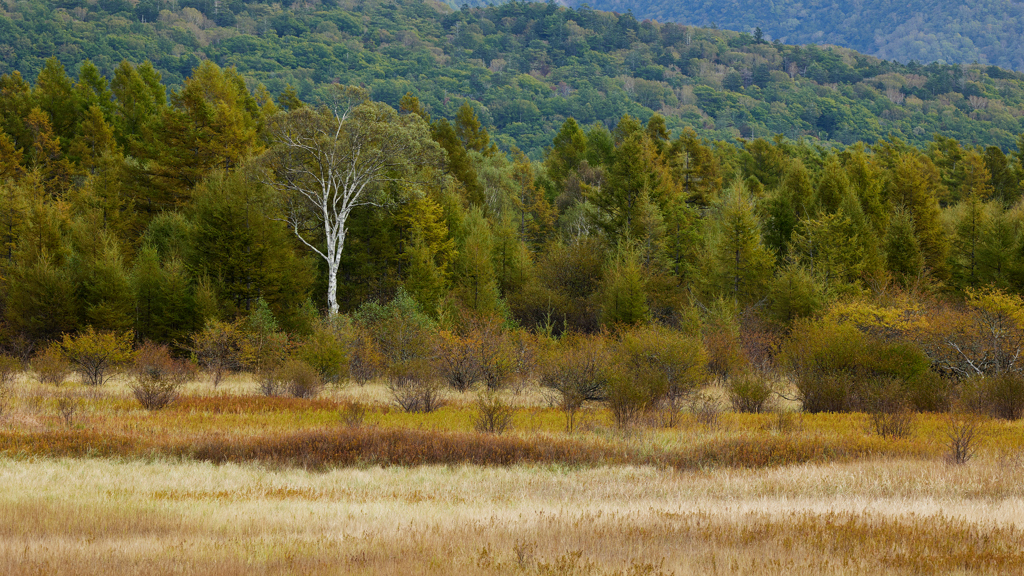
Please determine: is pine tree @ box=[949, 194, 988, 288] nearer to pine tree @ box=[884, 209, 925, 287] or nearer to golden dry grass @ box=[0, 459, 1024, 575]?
pine tree @ box=[884, 209, 925, 287]

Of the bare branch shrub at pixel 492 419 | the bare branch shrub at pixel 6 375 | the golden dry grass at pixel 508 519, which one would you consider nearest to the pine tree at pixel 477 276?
the bare branch shrub at pixel 6 375

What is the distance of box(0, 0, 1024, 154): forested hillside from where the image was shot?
125 m

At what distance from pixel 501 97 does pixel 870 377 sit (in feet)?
453

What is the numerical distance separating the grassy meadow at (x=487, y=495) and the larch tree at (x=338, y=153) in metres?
19.1

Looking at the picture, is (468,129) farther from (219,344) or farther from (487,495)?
(487,495)

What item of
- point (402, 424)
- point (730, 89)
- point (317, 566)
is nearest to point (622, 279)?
point (402, 424)

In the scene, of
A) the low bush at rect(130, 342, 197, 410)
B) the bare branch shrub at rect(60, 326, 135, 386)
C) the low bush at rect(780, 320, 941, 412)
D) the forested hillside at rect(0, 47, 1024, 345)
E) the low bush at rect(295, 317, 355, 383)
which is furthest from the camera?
the forested hillside at rect(0, 47, 1024, 345)

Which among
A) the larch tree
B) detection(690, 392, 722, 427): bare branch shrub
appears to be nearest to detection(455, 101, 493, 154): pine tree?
the larch tree

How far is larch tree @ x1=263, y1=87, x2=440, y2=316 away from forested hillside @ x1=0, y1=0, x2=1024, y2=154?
81746 mm

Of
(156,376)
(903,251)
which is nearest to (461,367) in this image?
(156,376)

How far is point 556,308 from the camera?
145 ft

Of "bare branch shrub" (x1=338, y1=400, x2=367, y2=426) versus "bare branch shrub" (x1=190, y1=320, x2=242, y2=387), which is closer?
"bare branch shrub" (x1=338, y1=400, x2=367, y2=426)

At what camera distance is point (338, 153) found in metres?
37.1

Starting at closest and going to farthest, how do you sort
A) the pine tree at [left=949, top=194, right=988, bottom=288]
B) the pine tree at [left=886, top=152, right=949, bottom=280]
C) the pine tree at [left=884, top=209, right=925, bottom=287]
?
the pine tree at [left=949, top=194, right=988, bottom=288] → the pine tree at [left=884, top=209, right=925, bottom=287] → the pine tree at [left=886, top=152, right=949, bottom=280]
